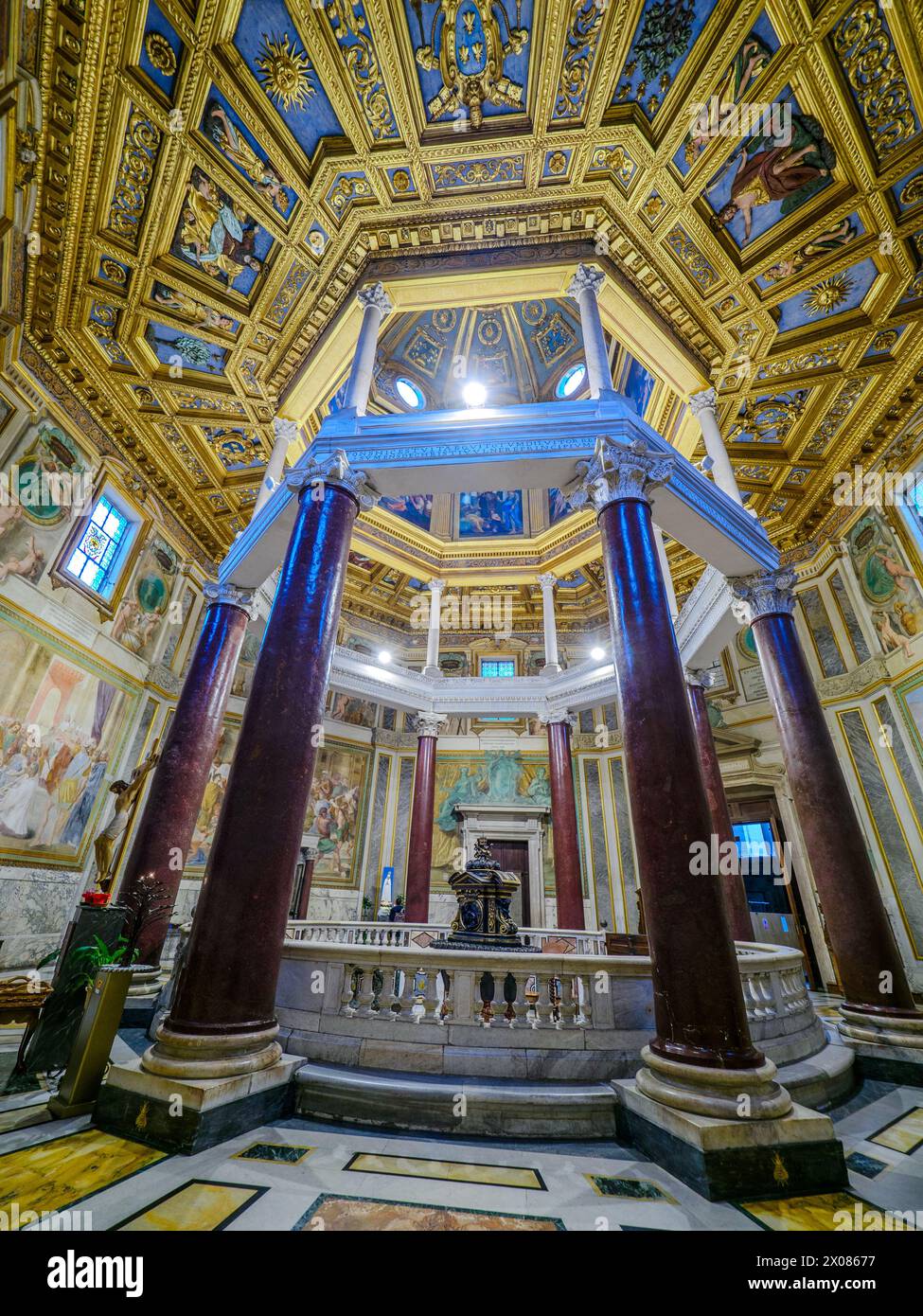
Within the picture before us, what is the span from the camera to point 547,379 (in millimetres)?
15477

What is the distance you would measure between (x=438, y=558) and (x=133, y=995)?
1225 cm

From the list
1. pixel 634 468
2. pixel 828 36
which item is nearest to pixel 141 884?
pixel 634 468

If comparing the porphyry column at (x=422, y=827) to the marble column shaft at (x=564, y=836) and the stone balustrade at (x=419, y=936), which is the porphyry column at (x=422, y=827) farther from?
the marble column shaft at (x=564, y=836)

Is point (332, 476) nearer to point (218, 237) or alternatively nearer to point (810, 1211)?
point (218, 237)

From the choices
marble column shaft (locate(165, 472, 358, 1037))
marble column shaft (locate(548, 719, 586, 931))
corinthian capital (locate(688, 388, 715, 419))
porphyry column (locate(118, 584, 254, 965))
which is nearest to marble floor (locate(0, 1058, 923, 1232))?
marble column shaft (locate(165, 472, 358, 1037))

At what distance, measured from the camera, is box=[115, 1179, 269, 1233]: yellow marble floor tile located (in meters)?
2.19

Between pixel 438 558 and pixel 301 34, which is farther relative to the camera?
pixel 438 558

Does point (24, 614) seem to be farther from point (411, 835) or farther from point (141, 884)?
point (411, 835)

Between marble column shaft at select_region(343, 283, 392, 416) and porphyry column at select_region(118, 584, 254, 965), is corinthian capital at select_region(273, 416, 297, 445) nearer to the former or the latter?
marble column shaft at select_region(343, 283, 392, 416)

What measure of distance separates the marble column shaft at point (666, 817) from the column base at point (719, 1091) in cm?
8

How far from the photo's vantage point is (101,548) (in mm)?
9883

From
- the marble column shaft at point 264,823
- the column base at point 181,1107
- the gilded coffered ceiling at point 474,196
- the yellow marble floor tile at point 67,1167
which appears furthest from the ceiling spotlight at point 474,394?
the yellow marble floor tile at point 67,1167

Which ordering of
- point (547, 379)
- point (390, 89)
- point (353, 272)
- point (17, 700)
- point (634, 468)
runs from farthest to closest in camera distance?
point (547, 379)
point (353, 272)
point (17, 700)
point (390, 89)
point (634, 468)

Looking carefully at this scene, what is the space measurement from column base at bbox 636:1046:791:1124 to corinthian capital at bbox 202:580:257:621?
817 cm
